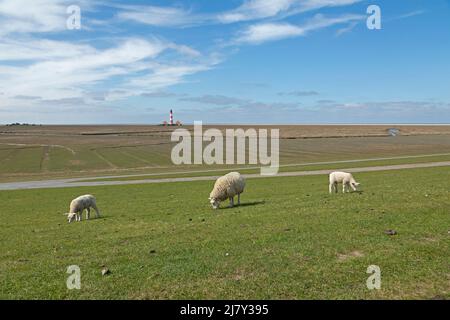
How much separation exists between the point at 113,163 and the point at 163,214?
2471 inches

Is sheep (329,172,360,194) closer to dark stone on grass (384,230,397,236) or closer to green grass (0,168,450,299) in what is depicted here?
green grass (0,168,450,299)

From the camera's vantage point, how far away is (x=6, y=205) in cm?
3052

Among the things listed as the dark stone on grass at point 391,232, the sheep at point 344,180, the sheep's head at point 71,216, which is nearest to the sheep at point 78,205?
the sheep's head at point 71,216

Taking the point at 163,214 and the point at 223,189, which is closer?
the point at 163,214

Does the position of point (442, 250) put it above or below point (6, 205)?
above

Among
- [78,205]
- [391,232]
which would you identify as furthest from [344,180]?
[78,205]

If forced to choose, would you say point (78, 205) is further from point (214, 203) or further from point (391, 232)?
point (391, 232)

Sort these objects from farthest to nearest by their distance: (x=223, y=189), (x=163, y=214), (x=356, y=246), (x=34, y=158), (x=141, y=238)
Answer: (x=34, y=158) → (x=223, y=189) → (x=163, y=214) → (x=141, y=238) → (x=356, y=246)

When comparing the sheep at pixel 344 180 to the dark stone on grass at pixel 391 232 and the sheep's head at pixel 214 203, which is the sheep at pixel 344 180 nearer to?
the sheep's head at pixel 214 203

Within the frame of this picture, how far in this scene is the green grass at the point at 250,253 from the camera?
327 inches

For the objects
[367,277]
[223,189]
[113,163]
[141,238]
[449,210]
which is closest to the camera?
[367,277]

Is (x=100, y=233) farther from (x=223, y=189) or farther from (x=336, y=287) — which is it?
(x=336, y=287)

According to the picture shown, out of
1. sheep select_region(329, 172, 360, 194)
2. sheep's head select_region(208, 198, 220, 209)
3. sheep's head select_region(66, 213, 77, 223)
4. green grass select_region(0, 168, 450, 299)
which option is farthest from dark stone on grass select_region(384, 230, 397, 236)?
sheep's head select_region(66, 213, 77, 223)
